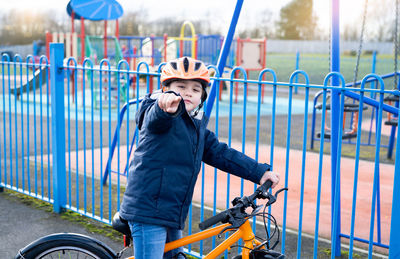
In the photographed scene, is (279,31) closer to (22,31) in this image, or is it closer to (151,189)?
(22,31)

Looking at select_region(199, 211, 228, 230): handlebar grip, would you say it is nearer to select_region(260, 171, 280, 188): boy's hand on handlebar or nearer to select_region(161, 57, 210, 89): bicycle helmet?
select_region(260, 171, 280, 188): boy's hand on handlebar

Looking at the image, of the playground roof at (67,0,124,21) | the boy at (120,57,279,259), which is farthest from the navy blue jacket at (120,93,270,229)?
the playground roof at (67,0,124,21)

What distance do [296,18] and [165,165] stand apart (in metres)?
63.0

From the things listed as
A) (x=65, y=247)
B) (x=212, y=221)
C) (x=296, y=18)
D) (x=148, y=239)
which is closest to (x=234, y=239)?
(x=212, y=221)

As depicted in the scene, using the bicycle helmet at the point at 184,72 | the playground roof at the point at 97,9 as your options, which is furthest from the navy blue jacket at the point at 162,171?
the playground roof at the point at 97,9

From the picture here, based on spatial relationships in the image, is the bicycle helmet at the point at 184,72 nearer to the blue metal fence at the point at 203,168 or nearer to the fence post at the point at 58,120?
the blue metal fence at the point at 203,168

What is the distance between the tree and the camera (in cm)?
6225

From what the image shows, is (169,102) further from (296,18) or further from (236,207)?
(296,18)

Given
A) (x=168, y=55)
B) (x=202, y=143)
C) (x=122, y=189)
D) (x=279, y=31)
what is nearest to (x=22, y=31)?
(x=279, y=31)

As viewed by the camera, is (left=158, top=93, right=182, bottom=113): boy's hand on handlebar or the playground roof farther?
the playground roof

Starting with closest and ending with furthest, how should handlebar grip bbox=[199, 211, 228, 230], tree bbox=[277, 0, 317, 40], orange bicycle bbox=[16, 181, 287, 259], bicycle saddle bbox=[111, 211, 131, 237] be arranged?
handlebar grip bbox=[199, 211, 228, 230] → orange bicycle bbox=[16, 181, 287, 259] → bicycle saddle bbox=[111, 211, 131, 237] → tree bbox=[277, 0, 317, 40]

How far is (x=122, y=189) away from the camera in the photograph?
5.60 m

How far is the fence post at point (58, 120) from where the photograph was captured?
4.59 meters

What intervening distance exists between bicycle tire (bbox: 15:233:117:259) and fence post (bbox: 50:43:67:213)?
2.07 m
